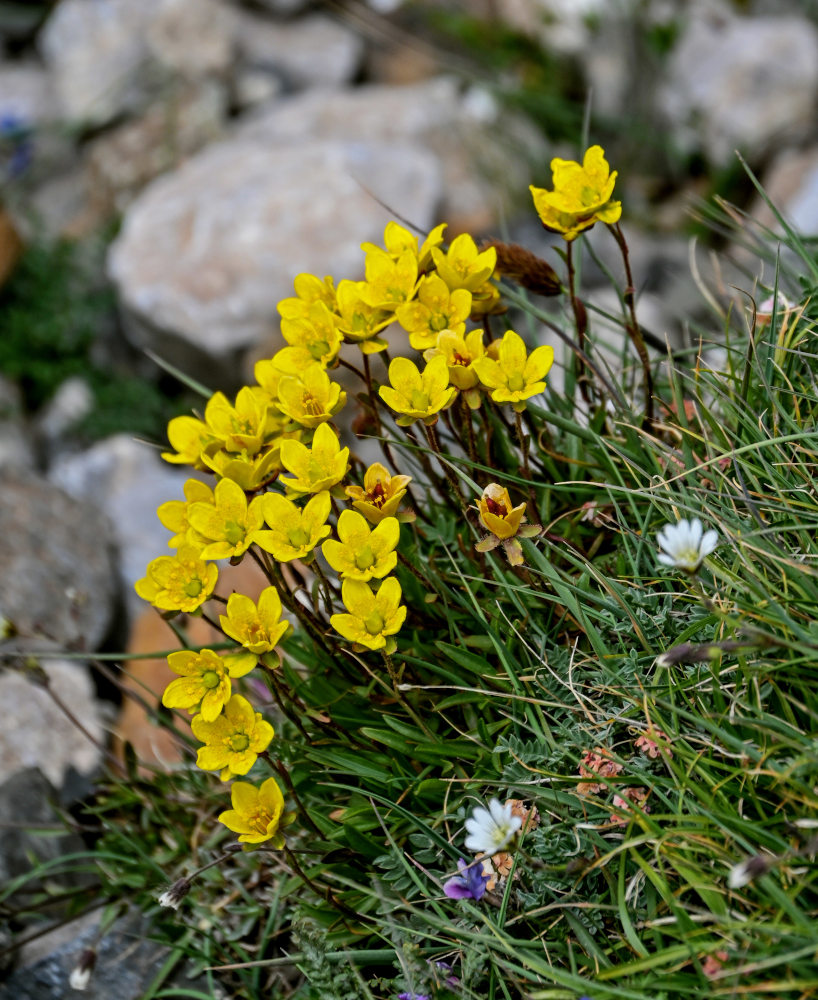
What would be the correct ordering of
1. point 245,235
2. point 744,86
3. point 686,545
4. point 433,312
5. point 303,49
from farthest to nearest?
point 303,49 < point 744,86 < point 245,235 < point 433,312 < point 686,545

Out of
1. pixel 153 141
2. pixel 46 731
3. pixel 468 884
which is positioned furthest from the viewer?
pixel 153 141

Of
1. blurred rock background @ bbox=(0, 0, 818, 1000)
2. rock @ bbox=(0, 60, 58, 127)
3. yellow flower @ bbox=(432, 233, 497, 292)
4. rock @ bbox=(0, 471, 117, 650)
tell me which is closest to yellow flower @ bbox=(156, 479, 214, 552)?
yellow flower @ bbox=(432, 233, 497, 292)

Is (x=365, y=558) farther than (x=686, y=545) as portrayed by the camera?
Yes

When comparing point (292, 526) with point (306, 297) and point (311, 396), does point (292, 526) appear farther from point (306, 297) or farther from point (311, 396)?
point (306, 297)

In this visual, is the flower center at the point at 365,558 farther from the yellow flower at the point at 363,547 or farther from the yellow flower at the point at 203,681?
the yellow flower at the point at 203,681

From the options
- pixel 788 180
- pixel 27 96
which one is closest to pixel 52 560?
pixel 27 96

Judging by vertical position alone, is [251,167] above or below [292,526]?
below
